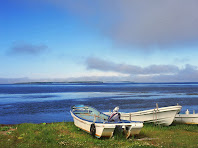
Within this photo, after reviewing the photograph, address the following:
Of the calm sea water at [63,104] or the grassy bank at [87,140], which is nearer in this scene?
the grassy bank at [87,140]

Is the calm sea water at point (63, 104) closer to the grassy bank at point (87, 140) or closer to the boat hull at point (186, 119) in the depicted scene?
the grassy bank at point (87, 140)

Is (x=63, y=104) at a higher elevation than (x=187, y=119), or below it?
below

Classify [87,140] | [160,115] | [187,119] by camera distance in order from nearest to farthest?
[87,140], [160,115], [187,119]

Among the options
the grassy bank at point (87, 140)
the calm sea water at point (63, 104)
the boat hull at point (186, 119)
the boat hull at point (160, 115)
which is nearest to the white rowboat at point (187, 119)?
the boat hull at point (186, 119)

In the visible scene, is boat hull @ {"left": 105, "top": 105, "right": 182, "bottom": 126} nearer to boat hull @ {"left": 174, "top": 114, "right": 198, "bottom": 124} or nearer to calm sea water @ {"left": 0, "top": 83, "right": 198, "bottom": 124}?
boat hull @ {"left": 174, "top": 114, "right": 198, "bottom": 124}

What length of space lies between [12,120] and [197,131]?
86.4ft

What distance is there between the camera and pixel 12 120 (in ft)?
100

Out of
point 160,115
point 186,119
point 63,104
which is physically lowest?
point 63,104

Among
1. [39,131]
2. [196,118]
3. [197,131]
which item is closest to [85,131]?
[39,131]

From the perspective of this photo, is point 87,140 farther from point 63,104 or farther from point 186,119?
point 63,104

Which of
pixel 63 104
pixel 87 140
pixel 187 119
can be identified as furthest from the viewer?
pixel 63 104

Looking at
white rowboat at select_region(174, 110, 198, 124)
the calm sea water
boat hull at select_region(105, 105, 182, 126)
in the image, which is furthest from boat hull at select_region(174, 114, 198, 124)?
the calm sea water

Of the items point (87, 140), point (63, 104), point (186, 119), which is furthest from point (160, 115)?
point (63, 104)

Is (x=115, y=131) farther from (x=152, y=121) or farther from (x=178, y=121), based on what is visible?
(x=178, y=121)
